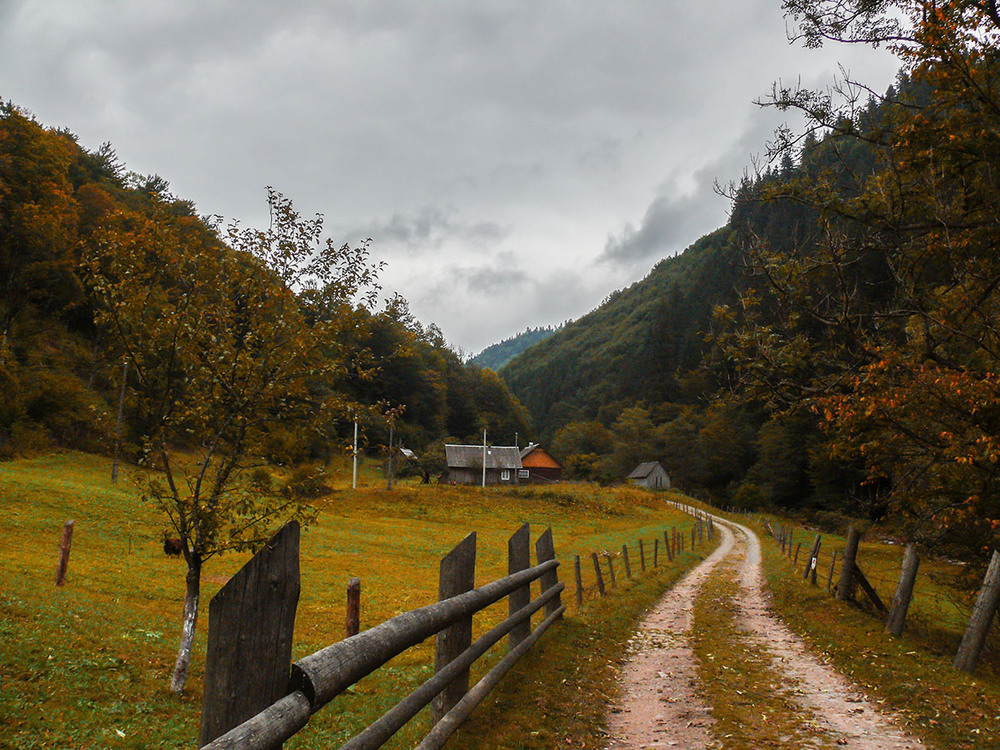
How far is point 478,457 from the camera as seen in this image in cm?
8000

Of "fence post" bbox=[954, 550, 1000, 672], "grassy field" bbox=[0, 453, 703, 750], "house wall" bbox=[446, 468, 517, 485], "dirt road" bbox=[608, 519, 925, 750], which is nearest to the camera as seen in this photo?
"dirt road" bbox=[608, 519, 925, 750]

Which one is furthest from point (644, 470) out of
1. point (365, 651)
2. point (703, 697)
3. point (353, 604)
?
point (365, 651)

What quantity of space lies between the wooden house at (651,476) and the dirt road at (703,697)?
83297 millimetres

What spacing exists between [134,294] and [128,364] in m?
1.12

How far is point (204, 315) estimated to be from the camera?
8.55 meters

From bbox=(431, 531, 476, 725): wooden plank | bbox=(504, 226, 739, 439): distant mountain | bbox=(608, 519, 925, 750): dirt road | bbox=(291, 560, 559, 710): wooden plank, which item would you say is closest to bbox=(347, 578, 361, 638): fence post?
bbox=(608, 519, 925, 750): dirt road

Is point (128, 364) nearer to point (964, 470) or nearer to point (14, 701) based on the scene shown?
point (14, 701)

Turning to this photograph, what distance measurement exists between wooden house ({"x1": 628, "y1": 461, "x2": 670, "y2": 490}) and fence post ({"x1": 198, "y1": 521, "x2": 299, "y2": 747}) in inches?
3717

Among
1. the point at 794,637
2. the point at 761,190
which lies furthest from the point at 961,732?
the point at 761,190

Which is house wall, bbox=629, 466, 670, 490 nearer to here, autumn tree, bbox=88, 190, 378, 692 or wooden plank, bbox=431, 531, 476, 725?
autumn tree, bbox=88, 190, 378, 692

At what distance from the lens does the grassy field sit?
730cm

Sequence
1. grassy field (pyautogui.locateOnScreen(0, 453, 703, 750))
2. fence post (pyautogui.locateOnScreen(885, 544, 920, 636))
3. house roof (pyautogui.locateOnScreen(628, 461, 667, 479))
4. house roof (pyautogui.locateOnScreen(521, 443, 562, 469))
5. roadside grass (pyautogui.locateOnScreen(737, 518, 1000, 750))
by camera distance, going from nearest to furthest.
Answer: roadside grass (pyautogui.locateOnScreen(737, 518, 1000, 750))
grassy field (pyautogui.locateOnScreen(0, 453, 703, 750))
fence post (pyautogui.locateOnScreen(885, 544, 920, 636))
house roof (pyautogui.locateOnScreen(628, 461, 667, 479))
house roof (pyautogui.locateOnScreen(521, 443, 562, 469))

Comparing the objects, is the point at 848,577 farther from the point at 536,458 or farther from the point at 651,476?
the point at 536,458

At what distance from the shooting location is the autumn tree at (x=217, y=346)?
28.2ft
